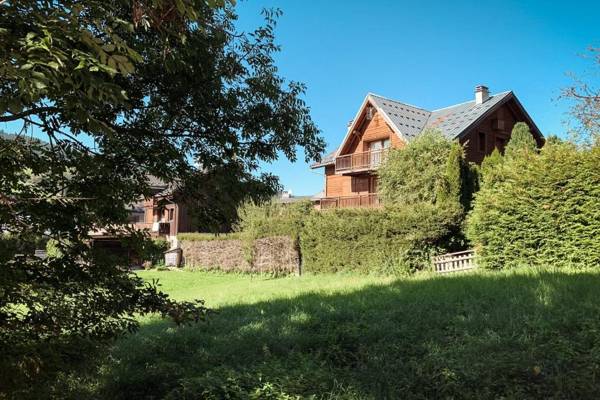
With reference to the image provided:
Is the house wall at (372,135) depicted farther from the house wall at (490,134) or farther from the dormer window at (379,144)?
the house wall at (490,134)

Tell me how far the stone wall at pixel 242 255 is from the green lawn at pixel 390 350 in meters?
10.1

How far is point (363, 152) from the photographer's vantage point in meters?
26.9

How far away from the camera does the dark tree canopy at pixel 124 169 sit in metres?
3.63

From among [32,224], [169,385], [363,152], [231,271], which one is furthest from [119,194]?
[363,152]

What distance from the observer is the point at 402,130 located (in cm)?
2472

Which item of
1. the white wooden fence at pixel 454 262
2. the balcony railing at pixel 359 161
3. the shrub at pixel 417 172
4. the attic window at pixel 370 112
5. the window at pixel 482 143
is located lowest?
the white wooden fence at pixel 454 262

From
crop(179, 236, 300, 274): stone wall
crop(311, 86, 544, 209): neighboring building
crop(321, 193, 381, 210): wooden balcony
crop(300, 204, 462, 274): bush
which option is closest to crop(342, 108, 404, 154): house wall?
crop(311, 86, 544, 209): neighboring building

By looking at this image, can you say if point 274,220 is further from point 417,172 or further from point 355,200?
point 355,200

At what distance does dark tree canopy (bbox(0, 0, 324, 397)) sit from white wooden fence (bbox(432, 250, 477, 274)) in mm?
9189

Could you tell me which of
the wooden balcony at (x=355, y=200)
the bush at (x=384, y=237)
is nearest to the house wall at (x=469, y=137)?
the wooden balcony at (x=355, y=200)

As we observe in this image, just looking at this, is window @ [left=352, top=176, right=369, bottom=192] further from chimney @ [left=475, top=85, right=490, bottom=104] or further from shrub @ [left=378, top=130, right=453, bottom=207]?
shrub @ [left=378, top=130, right=453, bottom=207]

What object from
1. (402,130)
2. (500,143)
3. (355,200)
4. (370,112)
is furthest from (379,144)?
(500,143)

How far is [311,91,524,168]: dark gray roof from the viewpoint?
2403 centimetres

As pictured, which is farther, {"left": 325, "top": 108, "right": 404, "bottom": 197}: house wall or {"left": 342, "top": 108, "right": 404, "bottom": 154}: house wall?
{"left": 325, "top": 108, "right": 404, "bottom": 197}: house wall
